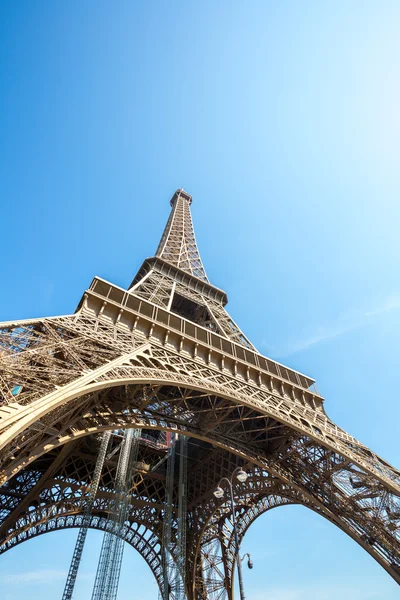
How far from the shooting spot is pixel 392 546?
1802 cm

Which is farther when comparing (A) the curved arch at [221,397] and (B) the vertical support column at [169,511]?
(B) the vertical support column at [169,511]

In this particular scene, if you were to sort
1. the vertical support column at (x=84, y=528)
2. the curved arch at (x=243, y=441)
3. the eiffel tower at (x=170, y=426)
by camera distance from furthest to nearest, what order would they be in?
the vertical support column at (x=84, y=528) < the curved arch at (x=243, y=441) < the eiffel tower at (x=170, y=426)

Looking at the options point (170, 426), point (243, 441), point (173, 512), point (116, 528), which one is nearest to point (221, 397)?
point (170, 426)

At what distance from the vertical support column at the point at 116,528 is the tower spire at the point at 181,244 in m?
15.5

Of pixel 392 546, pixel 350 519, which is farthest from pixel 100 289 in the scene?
pixel 392 546

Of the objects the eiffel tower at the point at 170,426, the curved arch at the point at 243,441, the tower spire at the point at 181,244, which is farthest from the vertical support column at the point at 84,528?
the tower spire at the point at 181,244

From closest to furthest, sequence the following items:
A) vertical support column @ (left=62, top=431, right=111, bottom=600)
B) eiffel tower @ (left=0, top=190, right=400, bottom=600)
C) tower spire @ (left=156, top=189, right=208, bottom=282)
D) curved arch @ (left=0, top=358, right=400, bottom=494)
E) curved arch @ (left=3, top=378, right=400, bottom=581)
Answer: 1. curved arch @ (left=0, top=358, right=400, bottom=494)
2. eiffel tower @ (left=0, top=190, right=400, bottom=600)
3. curved arch @ (left=3, top=378, right=400, bottom=581)
4. vertical support column @ (left=62, top=431, right=111, bottom=600)
5. tower spire @ (left=156, top=189, right=208, bottom=282)

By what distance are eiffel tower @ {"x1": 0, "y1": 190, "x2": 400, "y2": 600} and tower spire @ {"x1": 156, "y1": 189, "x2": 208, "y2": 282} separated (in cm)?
449

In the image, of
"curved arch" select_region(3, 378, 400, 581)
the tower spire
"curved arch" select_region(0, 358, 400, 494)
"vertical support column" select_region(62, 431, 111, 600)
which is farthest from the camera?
the tower spire

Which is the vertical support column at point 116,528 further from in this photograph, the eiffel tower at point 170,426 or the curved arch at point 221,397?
the curved arch at point 221,397

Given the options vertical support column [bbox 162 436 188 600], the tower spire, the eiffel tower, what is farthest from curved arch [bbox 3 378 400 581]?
the tower spire

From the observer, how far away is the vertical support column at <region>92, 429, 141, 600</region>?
19672mm

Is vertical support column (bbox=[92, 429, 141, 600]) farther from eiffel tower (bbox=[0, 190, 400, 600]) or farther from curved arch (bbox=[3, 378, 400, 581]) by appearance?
curved arch (bbox=[3, 378, 400, 581])

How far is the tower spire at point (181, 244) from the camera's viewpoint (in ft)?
124
